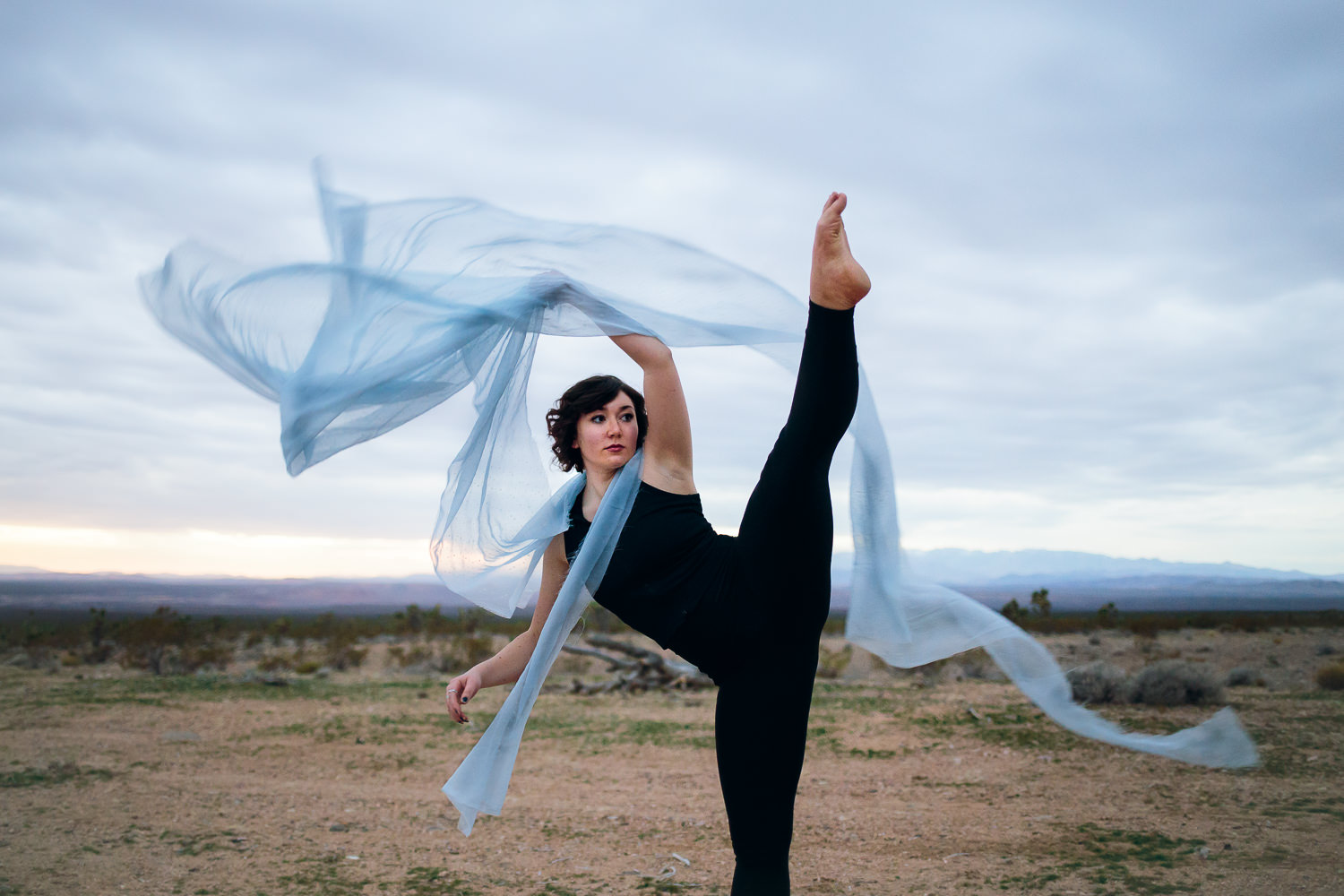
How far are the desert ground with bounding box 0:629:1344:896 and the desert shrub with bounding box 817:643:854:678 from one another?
544 cm

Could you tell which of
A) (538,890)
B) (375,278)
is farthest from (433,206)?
(538,890)

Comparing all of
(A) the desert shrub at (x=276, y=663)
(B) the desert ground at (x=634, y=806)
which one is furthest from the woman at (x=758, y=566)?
(A) the desert shrub at (x=276, y=663)

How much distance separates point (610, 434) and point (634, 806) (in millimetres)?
5053

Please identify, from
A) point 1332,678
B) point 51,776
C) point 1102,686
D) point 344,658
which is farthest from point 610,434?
point 344,658

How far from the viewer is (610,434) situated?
2.92 m

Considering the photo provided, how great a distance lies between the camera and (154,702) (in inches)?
471

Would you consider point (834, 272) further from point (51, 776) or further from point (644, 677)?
point (644, 677)

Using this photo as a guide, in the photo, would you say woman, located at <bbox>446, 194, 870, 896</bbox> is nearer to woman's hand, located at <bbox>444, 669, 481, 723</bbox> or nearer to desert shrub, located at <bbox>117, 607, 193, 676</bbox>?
woman's hand, located at <bbox>444, 669, 481, 723</bbox>

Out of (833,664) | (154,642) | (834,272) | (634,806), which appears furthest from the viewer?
(833,664)

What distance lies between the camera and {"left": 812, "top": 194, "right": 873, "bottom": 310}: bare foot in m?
2.31

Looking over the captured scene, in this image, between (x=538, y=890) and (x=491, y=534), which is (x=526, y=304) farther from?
(x=538, y=890)

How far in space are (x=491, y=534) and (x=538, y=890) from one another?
9.30 ft

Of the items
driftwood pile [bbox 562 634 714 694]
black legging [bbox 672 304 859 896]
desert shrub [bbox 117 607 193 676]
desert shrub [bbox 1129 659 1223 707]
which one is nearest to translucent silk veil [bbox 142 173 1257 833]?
black legging [bbox 672 304 859 896]

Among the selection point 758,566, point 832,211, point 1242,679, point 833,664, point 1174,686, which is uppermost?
point 832,211
